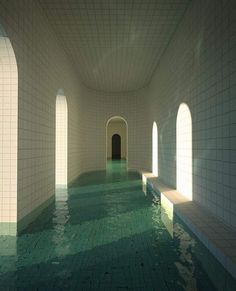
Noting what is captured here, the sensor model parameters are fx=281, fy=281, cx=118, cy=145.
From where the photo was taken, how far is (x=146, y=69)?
8.84 m

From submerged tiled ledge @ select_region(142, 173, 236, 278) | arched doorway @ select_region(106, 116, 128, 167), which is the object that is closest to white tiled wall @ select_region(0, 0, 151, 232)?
submerged tiled ledge @ select_region(142, 173, 236, 278)

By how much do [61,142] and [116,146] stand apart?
Answer: 15.6 meters

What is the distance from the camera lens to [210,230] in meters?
3.15

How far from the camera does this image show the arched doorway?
69.7ft

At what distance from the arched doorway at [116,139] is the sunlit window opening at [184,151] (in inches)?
576

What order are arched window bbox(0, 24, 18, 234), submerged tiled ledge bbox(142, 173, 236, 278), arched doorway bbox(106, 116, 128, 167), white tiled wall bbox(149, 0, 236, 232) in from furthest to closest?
arched doorway bbox(106, 116, 128, 167)
arched window bbox(0, 24, 18, 234)
white tiled wall bbox(149, 0, 236, 232)
submerged tiled ledge bbox(142, 173, 236, 278)

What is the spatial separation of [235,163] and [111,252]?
1635 millimetres

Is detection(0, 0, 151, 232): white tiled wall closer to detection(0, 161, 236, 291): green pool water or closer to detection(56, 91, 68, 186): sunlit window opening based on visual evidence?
detection(56, 91, 68, 186): sunlit window opening

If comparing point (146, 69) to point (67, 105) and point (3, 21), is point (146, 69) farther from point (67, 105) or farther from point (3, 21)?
point (3, 21)

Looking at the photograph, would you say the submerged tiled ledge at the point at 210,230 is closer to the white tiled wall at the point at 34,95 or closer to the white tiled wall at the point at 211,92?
the white tiled wall at the point at 211,92

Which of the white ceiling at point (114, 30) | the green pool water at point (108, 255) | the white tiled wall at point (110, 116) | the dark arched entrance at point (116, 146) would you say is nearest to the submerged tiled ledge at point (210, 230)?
the green pool water at point (108, 255)

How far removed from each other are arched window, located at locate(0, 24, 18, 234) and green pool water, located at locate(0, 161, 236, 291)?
395 mm

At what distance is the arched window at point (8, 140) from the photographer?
141 inches

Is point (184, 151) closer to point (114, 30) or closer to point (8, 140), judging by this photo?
point (114, 30)
